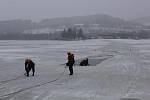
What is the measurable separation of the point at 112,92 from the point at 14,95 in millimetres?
4114

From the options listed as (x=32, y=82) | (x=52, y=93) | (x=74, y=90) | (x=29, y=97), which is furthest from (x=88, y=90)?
(x=32, y=82)

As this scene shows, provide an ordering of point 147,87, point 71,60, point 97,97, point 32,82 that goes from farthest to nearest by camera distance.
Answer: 1. point 71,60
2. point 32,82
3. point 147,87
4. point 97,97

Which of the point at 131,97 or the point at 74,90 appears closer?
the point at 131,97

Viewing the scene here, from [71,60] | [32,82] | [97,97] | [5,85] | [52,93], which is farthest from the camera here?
[71,60]

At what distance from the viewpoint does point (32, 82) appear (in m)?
18.5

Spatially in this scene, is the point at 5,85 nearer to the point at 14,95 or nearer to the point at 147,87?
the point at 14,95

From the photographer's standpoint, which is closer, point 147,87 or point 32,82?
point 147,87

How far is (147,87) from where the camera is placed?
16.3 metres

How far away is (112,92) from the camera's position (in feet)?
48.1

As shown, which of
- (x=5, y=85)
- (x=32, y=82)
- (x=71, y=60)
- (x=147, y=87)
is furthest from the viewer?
(x=71, y=60)

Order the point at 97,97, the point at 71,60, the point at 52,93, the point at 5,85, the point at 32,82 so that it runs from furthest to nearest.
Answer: the point at 71,60, the point at 32,82, the point at 5,85, the point at 52,93, the point at 97,97

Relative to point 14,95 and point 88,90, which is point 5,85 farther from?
point 88,90

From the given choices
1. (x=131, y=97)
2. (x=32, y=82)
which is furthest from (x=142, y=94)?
(x=32, y=82)

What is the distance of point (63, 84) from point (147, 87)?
4.21 m
